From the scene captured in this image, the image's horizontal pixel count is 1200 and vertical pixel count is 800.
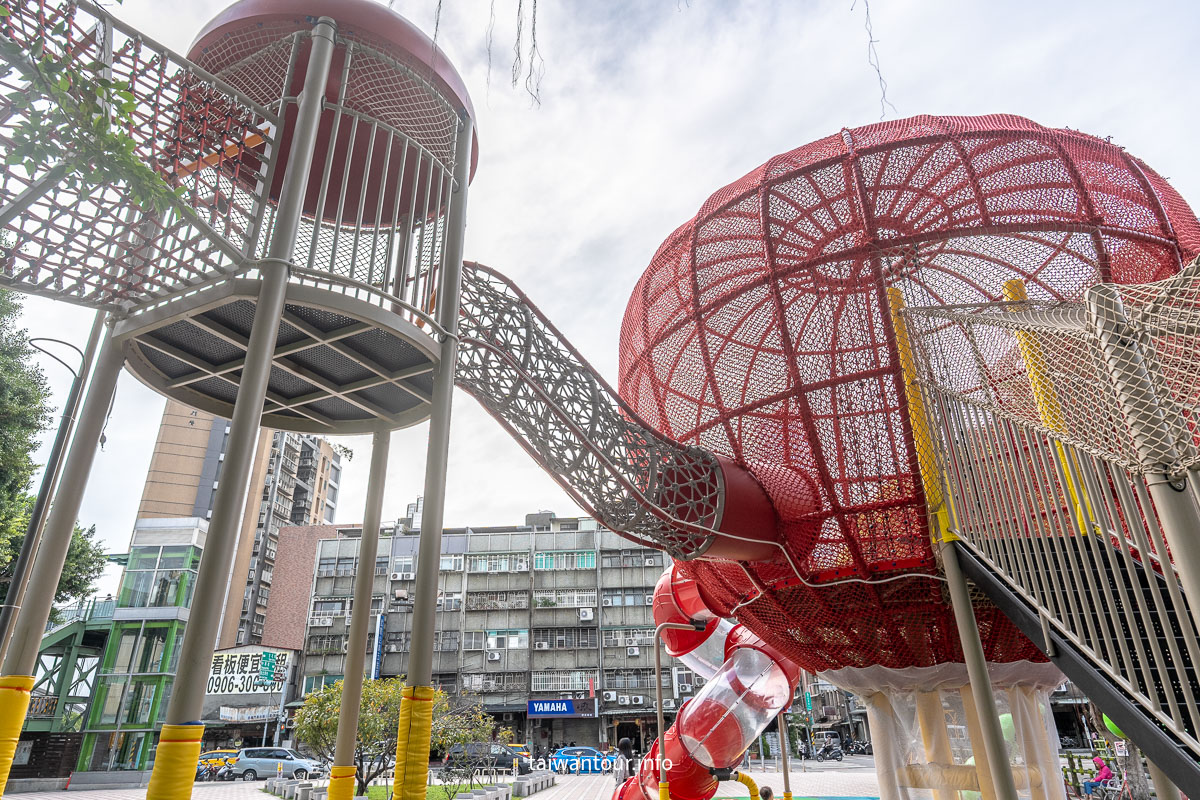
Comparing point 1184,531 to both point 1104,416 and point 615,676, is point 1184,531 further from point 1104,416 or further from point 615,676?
point 615,676

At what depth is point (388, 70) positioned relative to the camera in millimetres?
5895

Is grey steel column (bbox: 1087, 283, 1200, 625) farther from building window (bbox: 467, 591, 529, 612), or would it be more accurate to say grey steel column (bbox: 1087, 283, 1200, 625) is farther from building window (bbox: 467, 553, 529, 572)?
building window (bbox: 467, 553, 529, 572)

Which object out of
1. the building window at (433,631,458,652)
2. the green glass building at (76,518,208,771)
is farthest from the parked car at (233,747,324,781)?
the building window at (433,631,458,652)

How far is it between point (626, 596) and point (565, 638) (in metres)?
5.08

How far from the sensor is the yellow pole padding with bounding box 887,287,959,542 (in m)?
5.96

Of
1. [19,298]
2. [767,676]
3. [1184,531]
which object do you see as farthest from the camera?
[19,298]

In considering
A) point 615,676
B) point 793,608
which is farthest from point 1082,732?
point 793,608

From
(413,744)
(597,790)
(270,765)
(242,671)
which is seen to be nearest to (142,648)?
(270,765)

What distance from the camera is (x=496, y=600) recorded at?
48719 mm

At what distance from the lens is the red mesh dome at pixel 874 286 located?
6359mm

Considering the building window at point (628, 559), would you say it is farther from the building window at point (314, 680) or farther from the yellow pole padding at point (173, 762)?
the yellow pole padding at point (173, 762)

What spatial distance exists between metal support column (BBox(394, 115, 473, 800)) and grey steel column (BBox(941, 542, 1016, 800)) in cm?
402

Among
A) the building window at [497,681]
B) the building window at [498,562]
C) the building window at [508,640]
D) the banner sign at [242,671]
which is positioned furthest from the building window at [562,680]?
the banner sign at [242,671]

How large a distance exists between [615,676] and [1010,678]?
42805 mm
